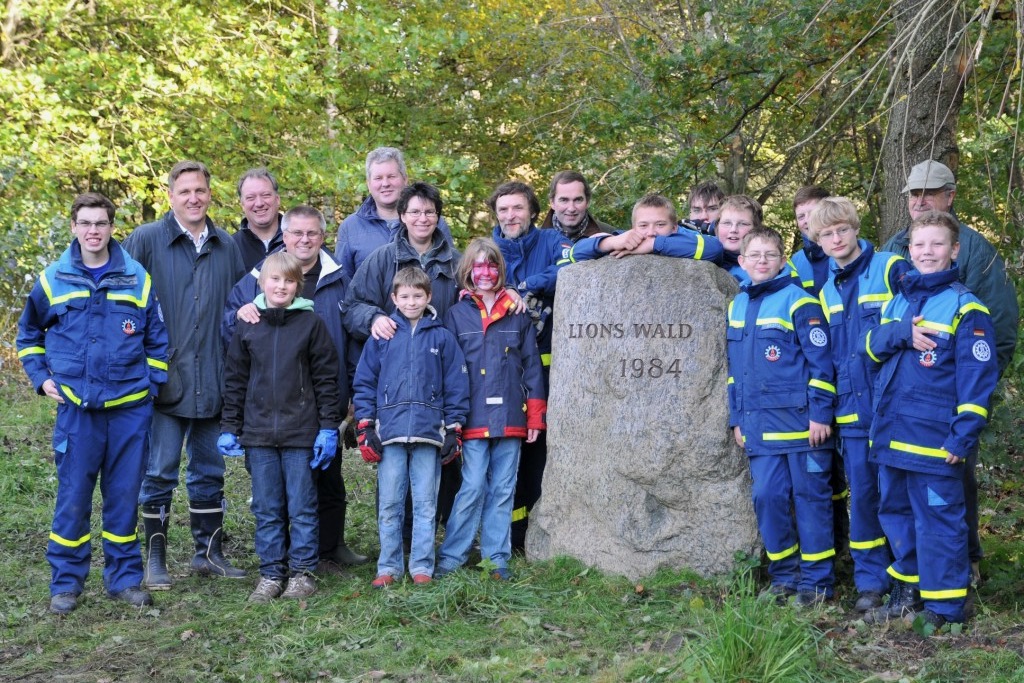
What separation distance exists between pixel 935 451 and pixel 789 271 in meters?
A: 1.17

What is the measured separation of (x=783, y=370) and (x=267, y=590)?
2902 mm

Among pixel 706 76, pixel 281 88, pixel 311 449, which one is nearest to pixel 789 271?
pixel 311 449

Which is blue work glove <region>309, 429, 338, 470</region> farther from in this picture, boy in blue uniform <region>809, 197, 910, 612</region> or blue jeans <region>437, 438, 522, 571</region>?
boy in blue uniform <region>809, 197, 910, 612</region>

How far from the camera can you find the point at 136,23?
1277 centimetres

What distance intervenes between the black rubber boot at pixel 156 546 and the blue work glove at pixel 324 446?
1020 millimetres

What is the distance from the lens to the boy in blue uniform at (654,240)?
574cm

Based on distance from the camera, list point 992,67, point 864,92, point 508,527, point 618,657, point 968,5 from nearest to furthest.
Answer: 1. point 618,657
2. point 508,527
3. point 968,5
4. point 992,67
5. point 864,92

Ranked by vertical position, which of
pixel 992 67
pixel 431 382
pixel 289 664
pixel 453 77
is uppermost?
pixel 453 77

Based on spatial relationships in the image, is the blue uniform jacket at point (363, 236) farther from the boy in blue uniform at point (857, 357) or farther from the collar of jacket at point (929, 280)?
the collar of jacket at point (929, 280)

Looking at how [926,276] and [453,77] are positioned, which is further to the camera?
[453,77]

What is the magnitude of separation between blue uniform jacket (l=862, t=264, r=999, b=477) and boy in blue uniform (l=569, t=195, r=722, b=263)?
1.17 metres

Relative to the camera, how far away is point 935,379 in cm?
478

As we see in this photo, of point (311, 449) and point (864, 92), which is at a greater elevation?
point (864, 92)

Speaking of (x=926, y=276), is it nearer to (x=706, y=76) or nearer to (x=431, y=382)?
(x=431, y=382)
